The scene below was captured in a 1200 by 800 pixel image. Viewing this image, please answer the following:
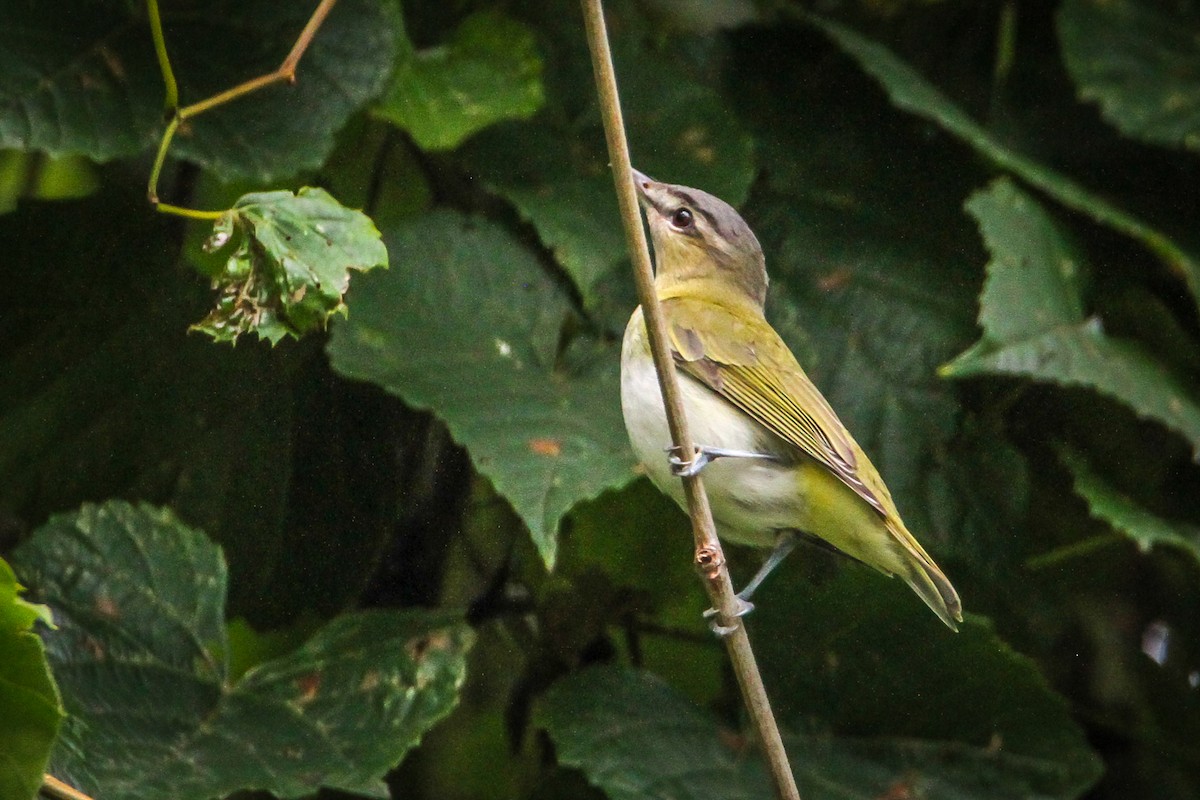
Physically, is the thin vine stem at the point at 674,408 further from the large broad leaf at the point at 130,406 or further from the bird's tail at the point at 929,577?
the large broad leaf at the point at 130,406

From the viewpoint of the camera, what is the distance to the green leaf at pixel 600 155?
5.38ft

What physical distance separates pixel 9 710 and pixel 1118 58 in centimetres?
178

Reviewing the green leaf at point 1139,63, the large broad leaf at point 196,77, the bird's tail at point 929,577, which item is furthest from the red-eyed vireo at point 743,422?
the green leaf at point 1139,63

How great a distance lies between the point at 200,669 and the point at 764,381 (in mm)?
799

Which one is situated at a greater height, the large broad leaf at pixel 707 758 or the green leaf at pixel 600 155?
the green leaf at pixel 600 155

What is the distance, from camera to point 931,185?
192 centimetres

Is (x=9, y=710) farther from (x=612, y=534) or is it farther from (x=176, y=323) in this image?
(x=612, y=534)

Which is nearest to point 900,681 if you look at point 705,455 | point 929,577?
point 929,577

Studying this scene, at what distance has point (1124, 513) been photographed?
1576 millimetres

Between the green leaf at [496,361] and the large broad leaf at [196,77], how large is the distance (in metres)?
0.19

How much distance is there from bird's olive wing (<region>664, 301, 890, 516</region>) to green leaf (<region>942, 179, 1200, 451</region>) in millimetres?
250

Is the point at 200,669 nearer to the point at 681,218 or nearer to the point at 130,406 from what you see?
the point at 130,406

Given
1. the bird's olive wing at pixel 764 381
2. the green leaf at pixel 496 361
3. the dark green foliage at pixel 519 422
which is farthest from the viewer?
the dark green foliage at pixel 519 422

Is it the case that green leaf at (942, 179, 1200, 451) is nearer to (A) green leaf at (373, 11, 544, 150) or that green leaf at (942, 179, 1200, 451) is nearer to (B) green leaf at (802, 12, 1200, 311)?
(B) green leaf at (802, 12, 1200, 311)
